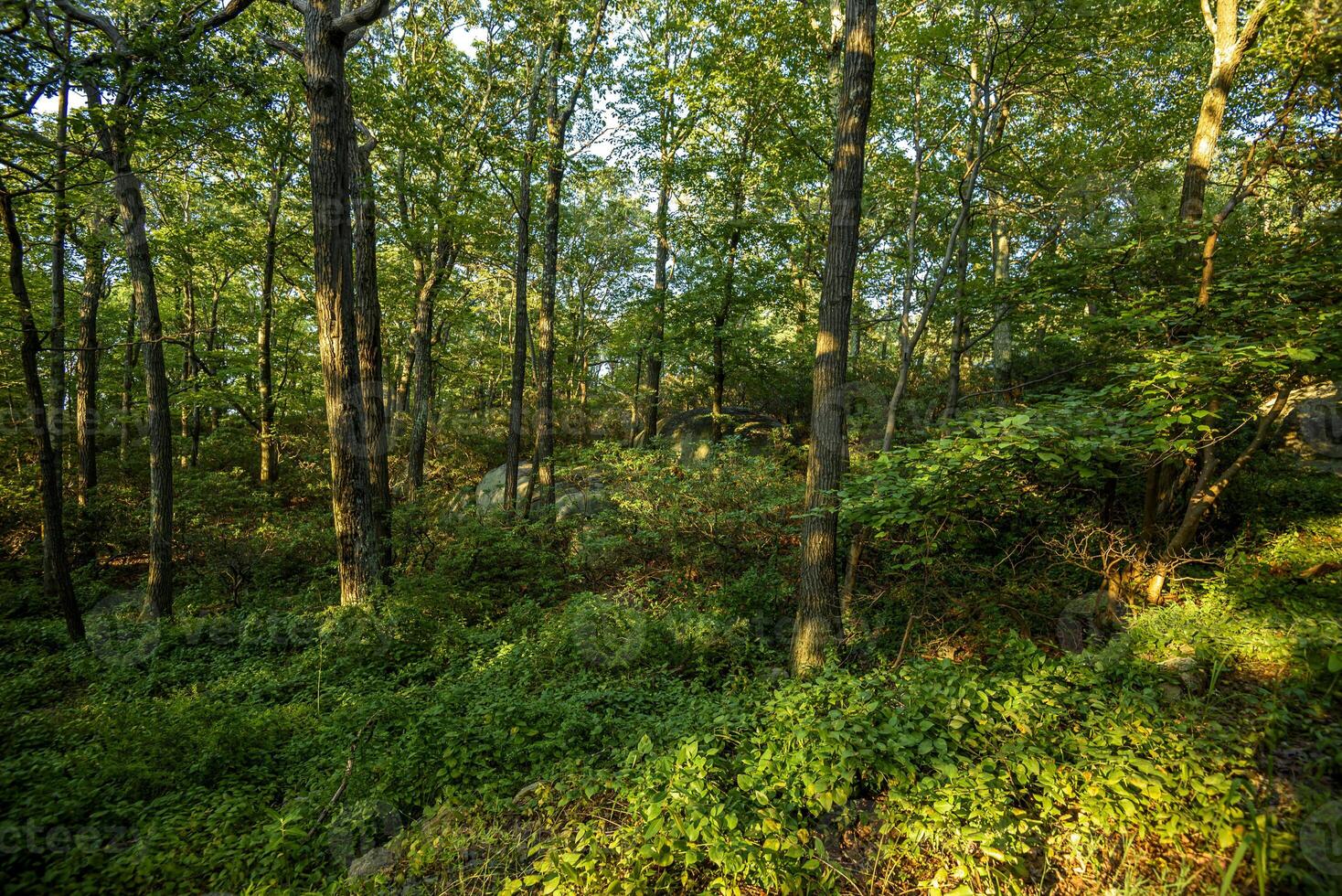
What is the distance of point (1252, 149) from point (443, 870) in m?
10.5

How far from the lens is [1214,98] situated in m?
6.11

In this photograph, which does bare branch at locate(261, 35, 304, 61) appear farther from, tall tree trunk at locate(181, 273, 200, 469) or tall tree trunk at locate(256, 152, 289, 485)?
tall tree trunk at locate(181, 273, 200, 469)

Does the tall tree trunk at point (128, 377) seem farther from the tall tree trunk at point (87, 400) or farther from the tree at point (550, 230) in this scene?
the tree at point (550, 230)

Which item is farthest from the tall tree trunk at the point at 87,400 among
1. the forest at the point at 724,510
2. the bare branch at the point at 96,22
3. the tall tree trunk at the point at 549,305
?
the tall tree trunk at the point at 549,305

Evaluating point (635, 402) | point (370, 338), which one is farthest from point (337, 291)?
point (635, 402)

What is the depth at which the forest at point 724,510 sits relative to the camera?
3236 millimetres

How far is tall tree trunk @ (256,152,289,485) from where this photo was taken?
14312 mm

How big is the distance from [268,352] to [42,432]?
8.62m

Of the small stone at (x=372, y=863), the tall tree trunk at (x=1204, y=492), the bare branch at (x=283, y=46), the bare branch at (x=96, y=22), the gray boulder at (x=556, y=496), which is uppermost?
the bare branch at (x=96, y=22)

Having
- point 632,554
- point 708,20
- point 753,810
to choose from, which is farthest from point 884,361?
point 753,810

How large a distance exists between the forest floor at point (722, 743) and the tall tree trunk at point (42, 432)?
0.79 meters

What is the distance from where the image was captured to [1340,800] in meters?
2.78

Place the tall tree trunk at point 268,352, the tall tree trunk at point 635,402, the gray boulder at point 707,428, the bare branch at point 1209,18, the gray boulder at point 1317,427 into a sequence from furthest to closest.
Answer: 1. the tall tree trunk at point 635,402
2. the tall tree trunk at point 268,352
3. the gray boulder at point 707,428
4. the gray boulder at point 1317,427
5. the bare branch at point 1209,18

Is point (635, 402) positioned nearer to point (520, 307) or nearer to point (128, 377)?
point (520, 307)
